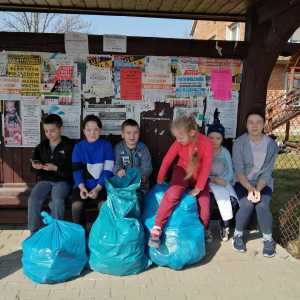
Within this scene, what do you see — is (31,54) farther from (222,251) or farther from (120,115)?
(222,251)

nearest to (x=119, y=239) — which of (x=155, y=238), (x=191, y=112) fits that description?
(x=155, y=238)

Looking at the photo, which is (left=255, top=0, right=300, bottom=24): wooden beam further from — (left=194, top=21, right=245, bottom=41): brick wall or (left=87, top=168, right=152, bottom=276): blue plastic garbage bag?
(left=194, top=21, right=245, bottom=41): brick wall

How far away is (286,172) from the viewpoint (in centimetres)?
777

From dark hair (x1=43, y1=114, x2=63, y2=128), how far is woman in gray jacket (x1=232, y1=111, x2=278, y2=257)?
2105mm

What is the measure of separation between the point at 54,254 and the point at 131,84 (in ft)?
7.17

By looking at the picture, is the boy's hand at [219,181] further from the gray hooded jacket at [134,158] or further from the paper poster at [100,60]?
the paper poster at [100,60]

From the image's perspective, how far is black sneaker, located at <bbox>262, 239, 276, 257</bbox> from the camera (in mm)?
3246

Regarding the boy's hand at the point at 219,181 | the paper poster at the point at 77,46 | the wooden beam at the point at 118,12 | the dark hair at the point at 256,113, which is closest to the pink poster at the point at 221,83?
the dark hair at the point at 256,113

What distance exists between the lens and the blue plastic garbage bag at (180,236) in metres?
2.91

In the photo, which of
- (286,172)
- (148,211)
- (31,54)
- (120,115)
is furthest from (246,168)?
(286,172)

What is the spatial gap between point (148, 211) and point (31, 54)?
2347mm

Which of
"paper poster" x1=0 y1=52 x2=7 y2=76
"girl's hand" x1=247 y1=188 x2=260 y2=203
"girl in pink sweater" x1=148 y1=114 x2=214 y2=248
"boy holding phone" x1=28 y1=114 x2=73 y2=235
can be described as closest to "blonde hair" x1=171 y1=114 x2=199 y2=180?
"girl in pink sweater" x1=148 y1=114 x2=214 y2=248

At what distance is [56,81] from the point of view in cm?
380

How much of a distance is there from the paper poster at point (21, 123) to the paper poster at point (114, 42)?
109 cm
